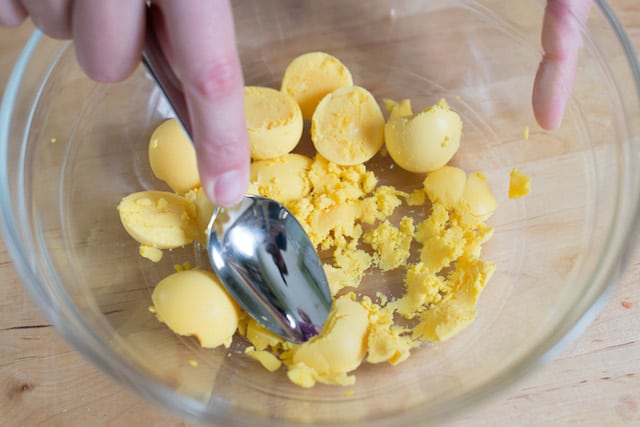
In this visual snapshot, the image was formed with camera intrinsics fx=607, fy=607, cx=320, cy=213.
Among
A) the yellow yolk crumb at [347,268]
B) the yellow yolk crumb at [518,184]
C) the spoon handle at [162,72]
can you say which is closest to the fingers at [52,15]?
the spoon handle at [162,72]

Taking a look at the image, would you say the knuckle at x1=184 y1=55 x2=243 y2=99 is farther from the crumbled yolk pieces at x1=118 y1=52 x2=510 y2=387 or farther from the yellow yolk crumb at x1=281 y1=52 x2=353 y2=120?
the yellow yolk crumb at x1=281 y1=52 x2=353 y2=120

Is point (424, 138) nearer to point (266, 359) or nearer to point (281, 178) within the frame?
point (281, 178)

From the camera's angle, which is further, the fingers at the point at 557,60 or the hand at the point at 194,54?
the fingers at the point at 557,60

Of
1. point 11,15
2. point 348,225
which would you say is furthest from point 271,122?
point 11,15

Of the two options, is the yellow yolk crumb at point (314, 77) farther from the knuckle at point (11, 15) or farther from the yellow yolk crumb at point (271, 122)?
the knuckle at point (11, 15)

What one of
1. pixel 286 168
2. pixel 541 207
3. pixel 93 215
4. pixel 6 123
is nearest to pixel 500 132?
pixel 541 207

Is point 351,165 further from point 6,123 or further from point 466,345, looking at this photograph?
point 6,123

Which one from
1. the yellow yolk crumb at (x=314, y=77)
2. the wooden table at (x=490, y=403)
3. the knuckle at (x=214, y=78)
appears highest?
the knuckle at (x=214, y=78)
